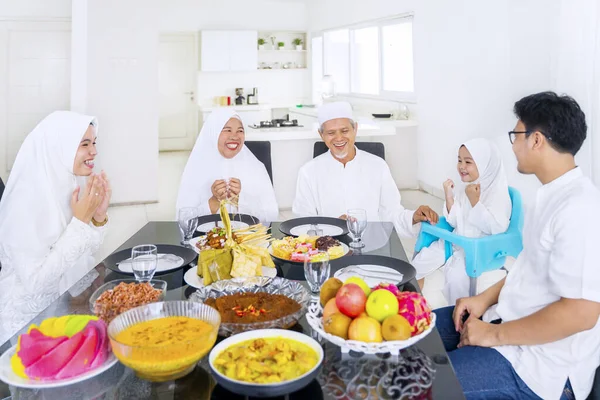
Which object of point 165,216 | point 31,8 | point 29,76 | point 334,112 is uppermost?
point 31,8

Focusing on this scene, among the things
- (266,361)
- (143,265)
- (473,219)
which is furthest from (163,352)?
(473,219)

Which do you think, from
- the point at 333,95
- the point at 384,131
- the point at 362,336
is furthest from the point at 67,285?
the point at 333,95

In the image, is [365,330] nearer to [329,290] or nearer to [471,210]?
[329,290]

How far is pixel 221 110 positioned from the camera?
2912 millimetres

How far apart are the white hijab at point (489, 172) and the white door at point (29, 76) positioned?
6281 millimetres

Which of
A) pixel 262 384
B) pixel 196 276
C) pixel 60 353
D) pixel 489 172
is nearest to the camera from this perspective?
pixel 262 384

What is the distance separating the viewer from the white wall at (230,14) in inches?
392

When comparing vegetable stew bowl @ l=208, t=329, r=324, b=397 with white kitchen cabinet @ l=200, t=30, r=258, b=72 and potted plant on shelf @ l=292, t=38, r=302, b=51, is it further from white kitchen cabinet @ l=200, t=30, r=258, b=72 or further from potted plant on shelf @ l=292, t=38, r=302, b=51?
potted plant on shelf @ l=292, t=38, r=302, b=51

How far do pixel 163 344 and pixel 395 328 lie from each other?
1.58ft

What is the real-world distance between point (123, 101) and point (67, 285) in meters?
4.13

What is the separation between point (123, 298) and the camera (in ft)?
4.60

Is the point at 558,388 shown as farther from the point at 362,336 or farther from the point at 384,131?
the point at 384,131

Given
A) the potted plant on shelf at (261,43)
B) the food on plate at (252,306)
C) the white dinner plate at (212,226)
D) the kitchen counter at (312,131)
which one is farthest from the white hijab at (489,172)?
the potted plant on shelf at (261,43)

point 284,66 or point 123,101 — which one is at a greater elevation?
point 284,66
